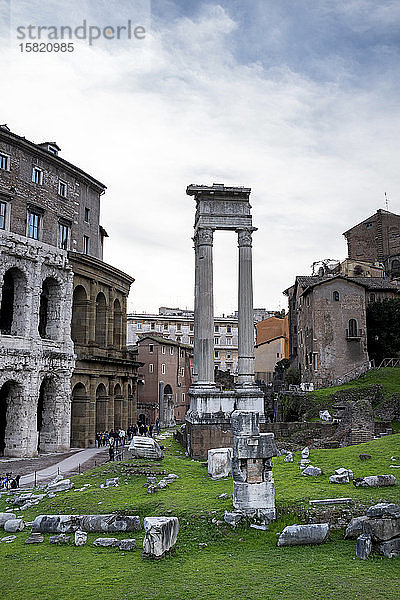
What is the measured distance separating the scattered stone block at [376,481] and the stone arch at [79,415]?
2113 centimetres

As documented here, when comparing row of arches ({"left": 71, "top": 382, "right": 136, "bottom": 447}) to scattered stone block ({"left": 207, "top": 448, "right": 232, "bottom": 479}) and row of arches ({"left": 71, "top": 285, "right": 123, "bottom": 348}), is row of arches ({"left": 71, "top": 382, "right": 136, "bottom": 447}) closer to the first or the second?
row of arches ({"left": 71, "top": 285, "right": 123, "bottom": 348})

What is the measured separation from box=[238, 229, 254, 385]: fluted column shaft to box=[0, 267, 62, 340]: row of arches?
10625 millimetres

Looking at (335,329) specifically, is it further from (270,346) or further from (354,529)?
(354,529)

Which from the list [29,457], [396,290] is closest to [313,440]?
[29,457]

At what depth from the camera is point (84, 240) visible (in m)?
35.6

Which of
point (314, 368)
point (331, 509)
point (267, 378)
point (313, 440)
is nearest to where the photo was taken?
point (331, 509)

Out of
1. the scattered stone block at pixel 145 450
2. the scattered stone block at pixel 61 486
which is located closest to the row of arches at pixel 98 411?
the scattered stone block at pixel 145 450

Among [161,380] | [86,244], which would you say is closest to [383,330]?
[161,380]

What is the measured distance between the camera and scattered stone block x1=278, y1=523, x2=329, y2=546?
10289mm

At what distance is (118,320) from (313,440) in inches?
726

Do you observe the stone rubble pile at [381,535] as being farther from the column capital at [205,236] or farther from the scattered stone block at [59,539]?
the column capital at [205,236]

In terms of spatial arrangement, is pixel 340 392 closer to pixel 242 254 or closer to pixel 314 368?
pixel 314 368

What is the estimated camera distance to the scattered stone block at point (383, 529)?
31.6ft

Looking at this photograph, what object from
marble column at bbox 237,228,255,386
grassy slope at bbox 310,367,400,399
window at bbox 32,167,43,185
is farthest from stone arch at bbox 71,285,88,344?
grassy slope at bbox 310,367,400,399
